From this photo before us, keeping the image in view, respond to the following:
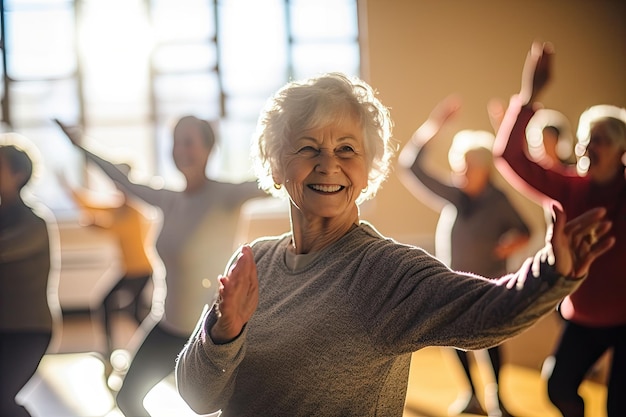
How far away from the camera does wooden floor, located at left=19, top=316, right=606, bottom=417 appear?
4109 millimetres

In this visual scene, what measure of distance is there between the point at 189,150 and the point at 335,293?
1.74 m

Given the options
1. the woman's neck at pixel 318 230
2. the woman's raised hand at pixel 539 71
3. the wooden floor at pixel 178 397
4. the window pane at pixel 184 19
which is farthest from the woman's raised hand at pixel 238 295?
the window pane at pixel 184 19

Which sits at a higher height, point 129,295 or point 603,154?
point 603,154

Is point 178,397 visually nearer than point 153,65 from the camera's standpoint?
Yes

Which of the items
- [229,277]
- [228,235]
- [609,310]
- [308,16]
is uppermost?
[308,16]

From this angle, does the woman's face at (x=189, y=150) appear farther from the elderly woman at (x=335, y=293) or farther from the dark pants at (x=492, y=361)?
the dark pants at (x=492, y=361)

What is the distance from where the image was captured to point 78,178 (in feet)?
26.0

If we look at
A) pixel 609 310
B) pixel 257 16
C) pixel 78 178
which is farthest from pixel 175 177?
pixel 609 310

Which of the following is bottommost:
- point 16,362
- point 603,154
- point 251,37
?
point 16,362

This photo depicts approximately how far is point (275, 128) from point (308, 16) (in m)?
6.71

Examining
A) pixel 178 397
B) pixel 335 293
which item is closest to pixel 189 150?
pixel 335 293

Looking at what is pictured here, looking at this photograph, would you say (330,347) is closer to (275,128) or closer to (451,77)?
(275,128)

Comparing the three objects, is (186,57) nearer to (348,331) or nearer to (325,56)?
(325,56)

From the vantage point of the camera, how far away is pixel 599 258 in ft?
8.72
